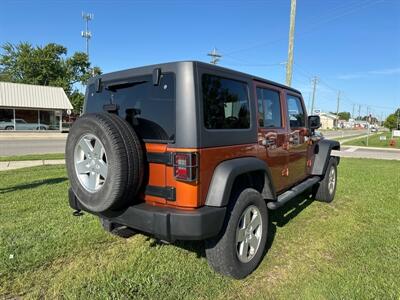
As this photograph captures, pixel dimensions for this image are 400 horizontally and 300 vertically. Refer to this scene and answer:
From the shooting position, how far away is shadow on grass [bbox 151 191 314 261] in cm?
387

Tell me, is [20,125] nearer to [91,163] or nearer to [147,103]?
[91,163]

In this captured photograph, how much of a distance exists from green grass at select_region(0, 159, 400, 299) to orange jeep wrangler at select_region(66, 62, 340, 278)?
0.29 metres

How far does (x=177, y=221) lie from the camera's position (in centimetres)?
269

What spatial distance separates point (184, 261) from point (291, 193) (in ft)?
5.74

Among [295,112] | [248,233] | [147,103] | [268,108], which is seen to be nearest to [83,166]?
[147,103]

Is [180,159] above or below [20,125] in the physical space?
above

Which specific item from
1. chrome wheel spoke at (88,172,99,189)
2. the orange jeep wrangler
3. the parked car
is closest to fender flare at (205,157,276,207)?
the orange jeep wrangler

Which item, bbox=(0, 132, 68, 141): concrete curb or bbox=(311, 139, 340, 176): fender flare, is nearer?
bbox=(311, 139, 340, 176): fender flare

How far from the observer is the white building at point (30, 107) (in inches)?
1265

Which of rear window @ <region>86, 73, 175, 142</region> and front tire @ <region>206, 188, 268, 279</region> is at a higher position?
rear window @ <region>86, 73, 175, 142</region>

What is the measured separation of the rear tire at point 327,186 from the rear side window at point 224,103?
3.19m

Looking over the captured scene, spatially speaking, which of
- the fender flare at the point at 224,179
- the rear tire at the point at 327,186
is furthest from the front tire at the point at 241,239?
the rear tire at the point at 327,186

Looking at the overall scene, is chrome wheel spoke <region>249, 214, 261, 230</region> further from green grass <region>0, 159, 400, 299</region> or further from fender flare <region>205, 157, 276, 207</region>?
fender flare <region>205, 157, 276, 207</region>

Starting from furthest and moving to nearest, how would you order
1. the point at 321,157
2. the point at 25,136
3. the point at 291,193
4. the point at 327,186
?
the point at 25,136 → the point at 327,186 → the point at 321,157 → the point at 291,193
